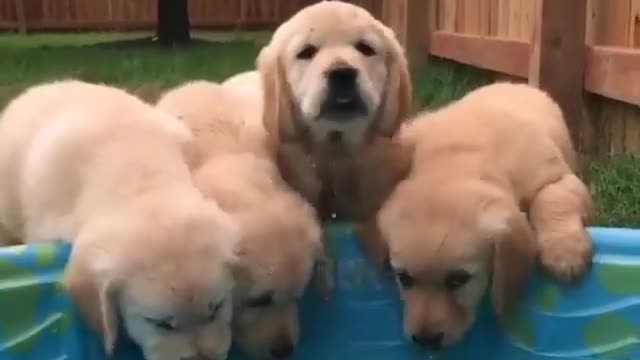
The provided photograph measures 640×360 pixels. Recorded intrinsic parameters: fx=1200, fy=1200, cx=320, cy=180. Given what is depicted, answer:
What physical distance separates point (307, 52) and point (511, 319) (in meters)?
0.89

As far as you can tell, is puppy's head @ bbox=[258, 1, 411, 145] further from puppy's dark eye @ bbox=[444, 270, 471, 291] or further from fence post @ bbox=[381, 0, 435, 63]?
fence post @ bbox=[381, 0, 435, 63]

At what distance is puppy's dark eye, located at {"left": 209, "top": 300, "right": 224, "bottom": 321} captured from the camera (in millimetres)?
2312

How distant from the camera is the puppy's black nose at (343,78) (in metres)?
2.92

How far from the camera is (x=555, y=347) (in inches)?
102

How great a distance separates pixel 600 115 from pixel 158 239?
2945 millimetres

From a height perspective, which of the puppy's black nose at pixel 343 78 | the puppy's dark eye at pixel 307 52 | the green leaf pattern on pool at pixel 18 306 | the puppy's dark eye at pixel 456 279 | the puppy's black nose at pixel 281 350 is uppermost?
the puppy's dark eye at pixel 307 52

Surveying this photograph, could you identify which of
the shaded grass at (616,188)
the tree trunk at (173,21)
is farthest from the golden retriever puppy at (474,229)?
the tree trunk at (173,21)

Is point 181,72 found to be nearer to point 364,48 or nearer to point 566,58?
point 566,58

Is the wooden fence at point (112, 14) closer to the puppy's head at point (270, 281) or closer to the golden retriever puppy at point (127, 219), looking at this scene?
the golden retriever puppy at point (127, 219)

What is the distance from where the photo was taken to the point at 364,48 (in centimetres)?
307

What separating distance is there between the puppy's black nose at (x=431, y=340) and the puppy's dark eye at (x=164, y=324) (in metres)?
0.52

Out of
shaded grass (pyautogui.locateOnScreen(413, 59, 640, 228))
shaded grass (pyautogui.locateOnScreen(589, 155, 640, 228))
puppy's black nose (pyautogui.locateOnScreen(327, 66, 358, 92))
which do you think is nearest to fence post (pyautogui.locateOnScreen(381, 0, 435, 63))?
shaded grass (pyautogui.locateOnScreen(413, 59, 640, 228))

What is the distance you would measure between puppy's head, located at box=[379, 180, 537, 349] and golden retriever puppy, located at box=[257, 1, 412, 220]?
1.40ft

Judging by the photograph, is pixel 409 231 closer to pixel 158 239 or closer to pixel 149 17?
pixel 158 239
